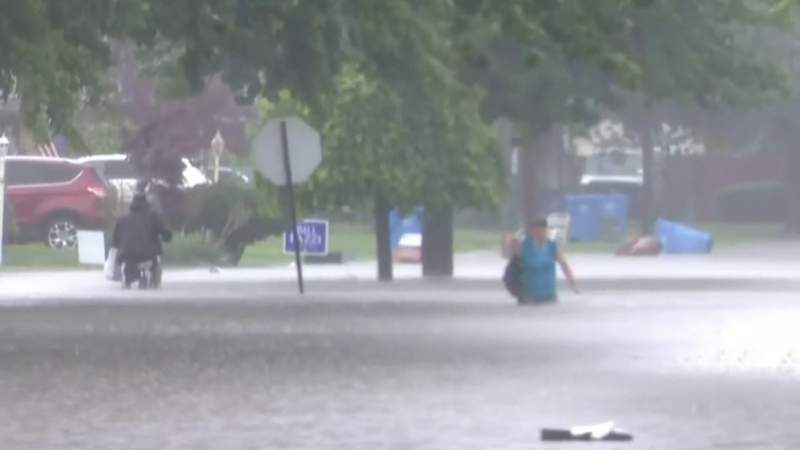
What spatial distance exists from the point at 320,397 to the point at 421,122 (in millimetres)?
21867

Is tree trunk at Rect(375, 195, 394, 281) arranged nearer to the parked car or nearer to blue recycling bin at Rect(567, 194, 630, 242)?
the parked car

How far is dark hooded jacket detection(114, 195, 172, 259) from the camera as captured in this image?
1575 inches

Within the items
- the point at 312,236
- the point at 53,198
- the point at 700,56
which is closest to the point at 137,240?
the point at 312,236

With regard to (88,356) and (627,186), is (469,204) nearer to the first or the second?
(88,356)

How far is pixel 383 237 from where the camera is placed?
4069 centimetres

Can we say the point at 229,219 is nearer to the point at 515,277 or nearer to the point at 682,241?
the point at 682,241

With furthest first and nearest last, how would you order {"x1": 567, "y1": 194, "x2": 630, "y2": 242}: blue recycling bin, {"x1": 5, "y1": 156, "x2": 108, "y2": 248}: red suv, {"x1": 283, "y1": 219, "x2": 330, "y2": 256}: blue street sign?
{"x1": 567, "y1": 194, "x2": 630, "y2": 242}: blue recycling bin
{"x1": 5, "y1": 156, "x2": 108, "y2": 248}: red suv
{"x1": 283, "y1": 219, "x2": 330, "y2": 256}: blue street sign

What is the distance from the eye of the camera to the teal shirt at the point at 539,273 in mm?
32875

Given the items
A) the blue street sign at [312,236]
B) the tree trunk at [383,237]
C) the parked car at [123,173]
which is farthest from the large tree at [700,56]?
the parked car at [123,173]

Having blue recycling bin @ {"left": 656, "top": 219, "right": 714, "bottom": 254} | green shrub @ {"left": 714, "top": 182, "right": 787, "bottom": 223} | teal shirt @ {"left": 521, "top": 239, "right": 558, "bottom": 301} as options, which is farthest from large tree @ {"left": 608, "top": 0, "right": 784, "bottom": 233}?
green shrub @ {"left": 714, "top": 182, "right": 787, "bottom": 223}

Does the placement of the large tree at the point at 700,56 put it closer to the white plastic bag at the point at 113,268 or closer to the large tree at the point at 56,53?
the white plastic bag at the point at 113,268

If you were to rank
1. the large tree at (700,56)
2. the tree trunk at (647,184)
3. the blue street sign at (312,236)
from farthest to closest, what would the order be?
the tree trunk at (647,184) < the blue street sign at (312,236) < the large tree at (700,56)

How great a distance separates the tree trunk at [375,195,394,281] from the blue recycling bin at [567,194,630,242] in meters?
26.2

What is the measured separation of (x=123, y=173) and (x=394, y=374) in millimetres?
43692
